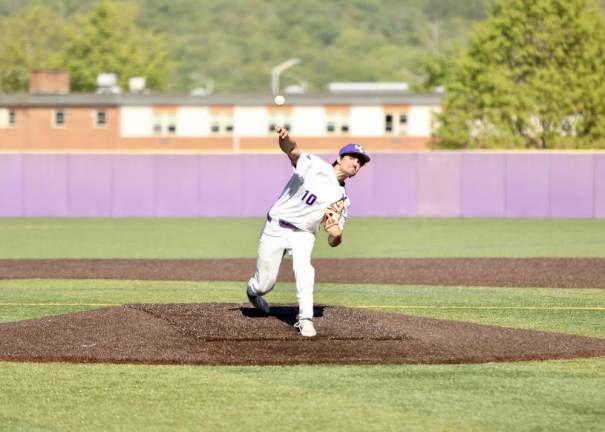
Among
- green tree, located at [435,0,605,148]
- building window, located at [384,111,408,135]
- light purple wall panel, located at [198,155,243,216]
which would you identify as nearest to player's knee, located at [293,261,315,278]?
light purple wall panel, located at [198,155,243,216]

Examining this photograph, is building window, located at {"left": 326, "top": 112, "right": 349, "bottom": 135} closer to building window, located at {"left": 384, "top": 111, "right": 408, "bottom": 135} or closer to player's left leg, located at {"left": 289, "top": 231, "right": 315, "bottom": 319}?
building window, located at {"left": 384, "top": 111, "right": 408, "bottom": 135}

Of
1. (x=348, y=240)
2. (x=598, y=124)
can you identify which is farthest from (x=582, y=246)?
(x=598, y=124)

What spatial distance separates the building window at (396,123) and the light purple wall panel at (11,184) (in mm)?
34354

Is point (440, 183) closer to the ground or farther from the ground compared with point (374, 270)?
farther from the ground

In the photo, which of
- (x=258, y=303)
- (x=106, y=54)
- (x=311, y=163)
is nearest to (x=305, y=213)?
(x=311, y=163)

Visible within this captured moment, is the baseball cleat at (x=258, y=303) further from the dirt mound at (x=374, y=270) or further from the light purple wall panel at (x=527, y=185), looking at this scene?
the light purple wall panel at (x=527, y=185)

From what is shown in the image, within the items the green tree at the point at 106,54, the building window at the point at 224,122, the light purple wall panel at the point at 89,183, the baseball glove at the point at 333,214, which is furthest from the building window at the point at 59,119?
the baseball glove at the point at 333,214

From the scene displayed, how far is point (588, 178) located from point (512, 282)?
18950 mm

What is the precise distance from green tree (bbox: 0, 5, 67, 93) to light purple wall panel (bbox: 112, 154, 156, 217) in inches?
2539

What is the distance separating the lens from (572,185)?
120ft

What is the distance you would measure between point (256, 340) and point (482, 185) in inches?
1034

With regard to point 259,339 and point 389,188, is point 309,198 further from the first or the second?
point 389,188

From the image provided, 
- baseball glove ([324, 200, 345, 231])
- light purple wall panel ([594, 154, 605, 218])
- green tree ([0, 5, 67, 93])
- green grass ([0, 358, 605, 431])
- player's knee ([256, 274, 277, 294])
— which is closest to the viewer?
green grass ([0, 358, 605, 431])

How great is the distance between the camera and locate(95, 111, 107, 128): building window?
70.2 m
